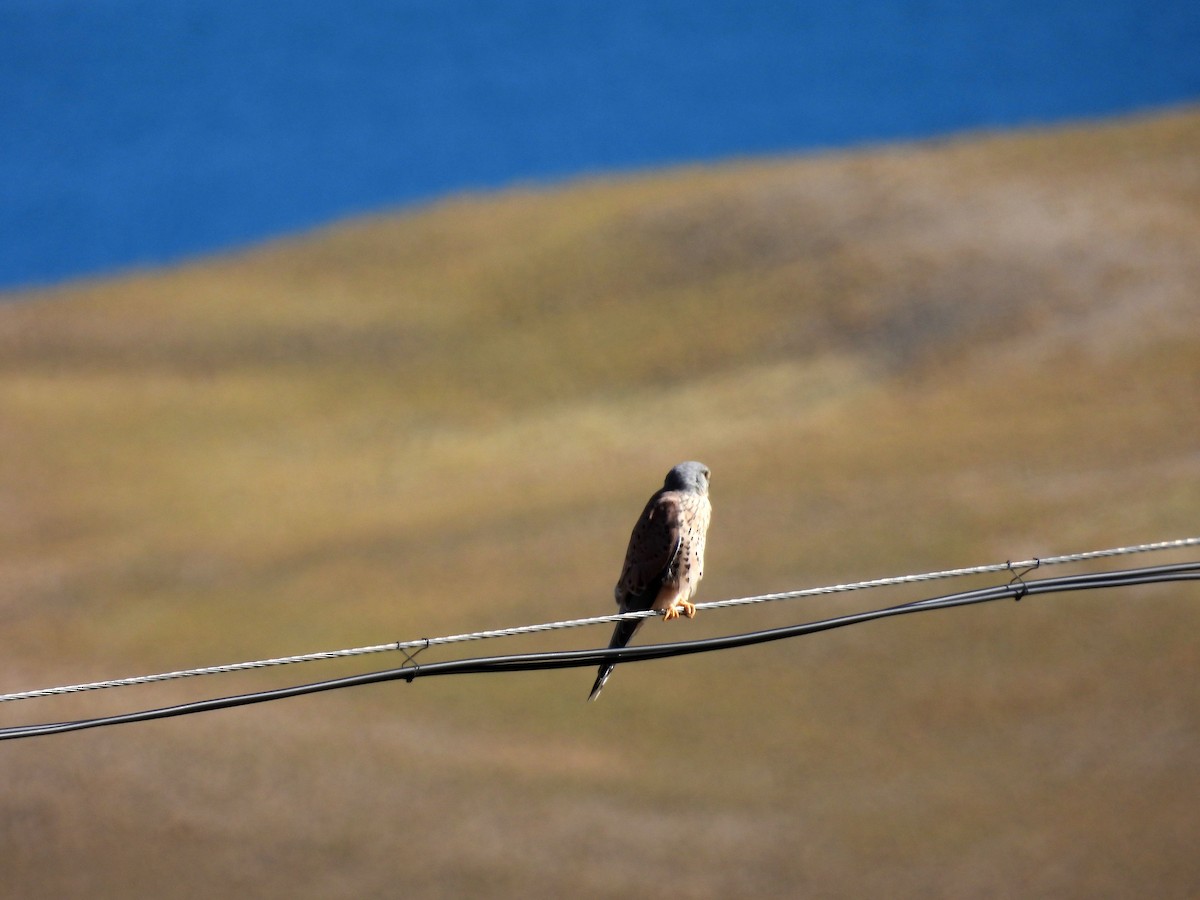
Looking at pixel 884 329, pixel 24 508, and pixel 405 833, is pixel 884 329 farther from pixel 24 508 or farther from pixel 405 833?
pixel 405 833

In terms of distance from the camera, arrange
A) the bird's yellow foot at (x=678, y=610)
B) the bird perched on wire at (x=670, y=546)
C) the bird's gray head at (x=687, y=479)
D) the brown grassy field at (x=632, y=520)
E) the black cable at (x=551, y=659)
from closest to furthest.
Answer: the black cable at (x=551, y=659) → the bird's yellow foot at (x=678, y=610) → the bird perched on wire at (x=670, y=546) → the bird's gray head at (x=687, y=479) → the brown grassy field at (x=632, y=520)

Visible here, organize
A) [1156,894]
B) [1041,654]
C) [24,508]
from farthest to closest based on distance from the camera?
1. [24,508]
2. [1041,654]
3. [1156,894]

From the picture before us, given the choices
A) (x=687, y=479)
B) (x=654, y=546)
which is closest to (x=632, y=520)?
(x=687, y=479)

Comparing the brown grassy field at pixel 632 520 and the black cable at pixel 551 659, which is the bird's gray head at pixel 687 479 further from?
the brown grassy field at pixel 632 520

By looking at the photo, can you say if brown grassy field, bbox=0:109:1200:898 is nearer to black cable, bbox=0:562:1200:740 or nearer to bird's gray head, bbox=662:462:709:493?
bird's gray head, bbox=662:462:709:493

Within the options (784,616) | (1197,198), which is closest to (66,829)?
(784,616)

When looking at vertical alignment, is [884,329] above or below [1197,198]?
below

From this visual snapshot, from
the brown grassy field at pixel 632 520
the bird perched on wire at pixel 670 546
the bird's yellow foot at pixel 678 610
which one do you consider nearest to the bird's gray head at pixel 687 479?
the bird perched on wire at pixel 670 546

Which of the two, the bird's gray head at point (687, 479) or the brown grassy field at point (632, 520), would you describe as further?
the brown grassy field at point (632, 520)
